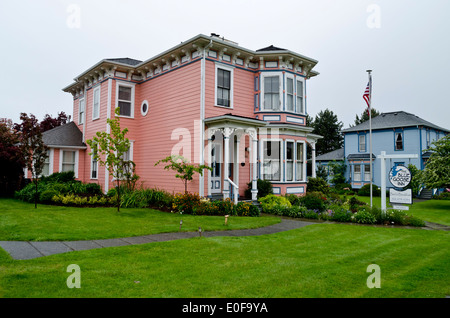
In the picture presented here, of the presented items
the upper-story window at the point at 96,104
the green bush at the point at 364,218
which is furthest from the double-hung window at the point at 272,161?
the upper-story window at the point at 96,104

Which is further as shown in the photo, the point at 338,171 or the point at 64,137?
the point at 338,171

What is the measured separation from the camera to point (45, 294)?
3.96 meters

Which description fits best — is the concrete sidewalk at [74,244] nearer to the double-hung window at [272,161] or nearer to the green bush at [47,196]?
the double-hung window at [272,161]

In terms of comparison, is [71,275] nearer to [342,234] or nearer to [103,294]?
[103,294]

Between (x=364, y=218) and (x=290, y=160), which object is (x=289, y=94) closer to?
(x=290, y=160)

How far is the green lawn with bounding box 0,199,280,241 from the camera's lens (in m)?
7.55

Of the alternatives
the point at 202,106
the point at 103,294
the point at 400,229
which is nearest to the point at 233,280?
the point at 103,294

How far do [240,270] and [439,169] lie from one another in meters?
17.6

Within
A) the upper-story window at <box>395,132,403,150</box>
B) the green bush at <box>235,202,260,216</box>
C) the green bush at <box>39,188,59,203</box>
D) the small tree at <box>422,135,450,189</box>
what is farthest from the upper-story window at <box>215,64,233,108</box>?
the upper-story window at <box>395,132,403,150</box>

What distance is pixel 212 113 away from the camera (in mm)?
14109

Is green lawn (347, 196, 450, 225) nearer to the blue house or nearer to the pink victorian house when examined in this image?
the pink victorian house

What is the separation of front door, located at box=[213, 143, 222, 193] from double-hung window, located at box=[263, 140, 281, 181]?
8.07ft

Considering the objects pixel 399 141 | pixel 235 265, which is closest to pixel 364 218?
pixel 235 265
